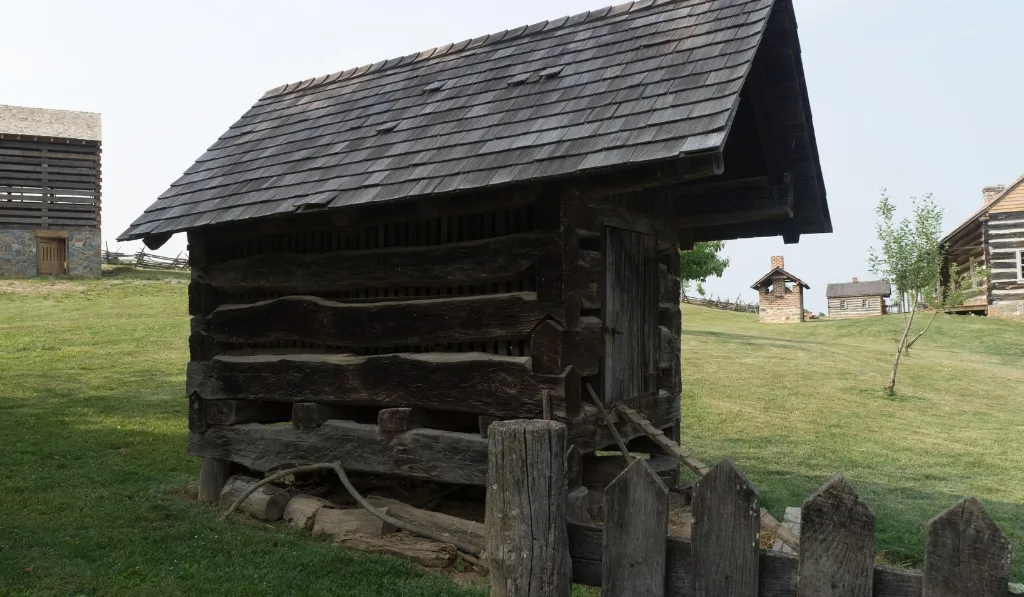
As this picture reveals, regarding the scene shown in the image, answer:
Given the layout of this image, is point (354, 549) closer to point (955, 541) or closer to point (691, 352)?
point (955, 541)

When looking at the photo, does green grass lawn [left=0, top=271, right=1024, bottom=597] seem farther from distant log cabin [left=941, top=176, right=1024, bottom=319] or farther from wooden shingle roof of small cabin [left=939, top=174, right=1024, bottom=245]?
wooden shingle roof of small cabin [left=939, top=174, right=1024, bottom=245]

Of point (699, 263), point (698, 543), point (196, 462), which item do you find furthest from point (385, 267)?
point (699, 263)

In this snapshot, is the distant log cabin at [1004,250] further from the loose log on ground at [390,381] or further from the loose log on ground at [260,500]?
the loose log on ground at [260,500]

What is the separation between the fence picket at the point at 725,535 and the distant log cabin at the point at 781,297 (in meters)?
40.8

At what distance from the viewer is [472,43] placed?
8922 millimetres

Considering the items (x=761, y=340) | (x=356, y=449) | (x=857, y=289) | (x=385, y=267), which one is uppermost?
(x=857, y=289)

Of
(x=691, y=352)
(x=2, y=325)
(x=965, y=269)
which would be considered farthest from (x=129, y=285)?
(x=965, y=269)

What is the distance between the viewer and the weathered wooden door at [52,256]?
3338 cm

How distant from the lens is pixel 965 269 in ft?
123

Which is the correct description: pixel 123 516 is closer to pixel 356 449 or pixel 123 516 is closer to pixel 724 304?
pixel 356 449

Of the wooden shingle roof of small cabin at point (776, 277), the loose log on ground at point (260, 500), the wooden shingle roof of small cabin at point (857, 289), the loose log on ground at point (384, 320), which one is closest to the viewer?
the loose log on ground at point (384, 320)

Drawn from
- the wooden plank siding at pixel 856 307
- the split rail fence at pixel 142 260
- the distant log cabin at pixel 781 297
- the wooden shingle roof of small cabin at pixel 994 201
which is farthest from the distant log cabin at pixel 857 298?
the split rail fence at pixel 142 260

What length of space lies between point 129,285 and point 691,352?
75.3ft

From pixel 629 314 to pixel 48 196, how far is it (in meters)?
34.1
